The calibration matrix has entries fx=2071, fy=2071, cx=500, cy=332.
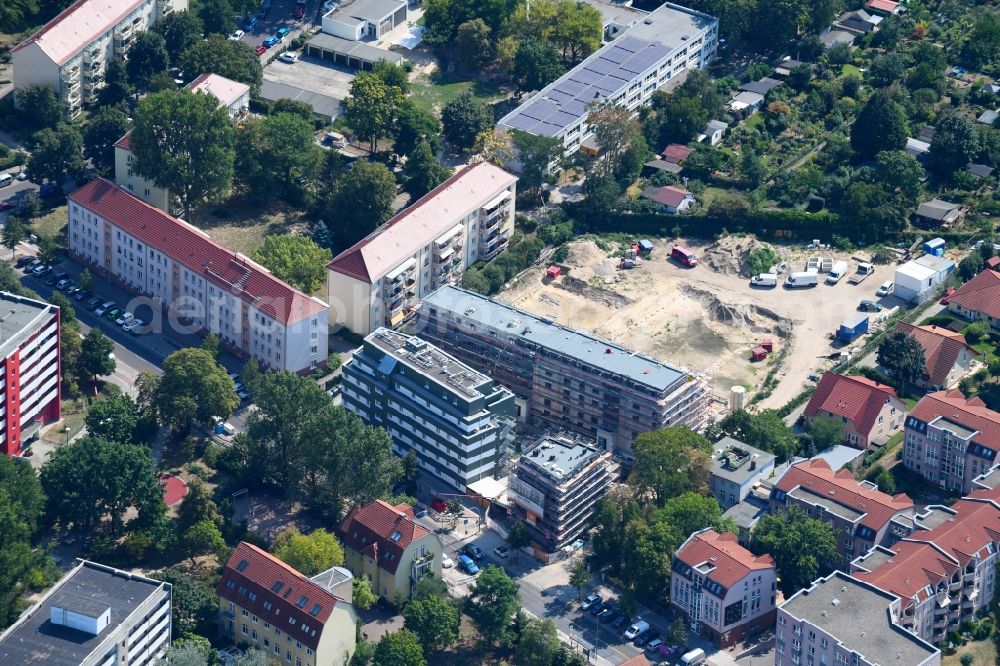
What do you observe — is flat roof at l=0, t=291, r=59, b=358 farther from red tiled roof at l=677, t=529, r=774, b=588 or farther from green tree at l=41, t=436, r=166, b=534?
Result: red tiled roof at l=677, t=529, r=774, b=588

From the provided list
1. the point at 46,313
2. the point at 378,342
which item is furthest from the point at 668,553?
the point at 46,313

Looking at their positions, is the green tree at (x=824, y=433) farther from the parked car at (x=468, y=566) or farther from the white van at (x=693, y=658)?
the parked car at (x=468, y=566)

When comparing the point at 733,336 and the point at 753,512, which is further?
the point at 733,336

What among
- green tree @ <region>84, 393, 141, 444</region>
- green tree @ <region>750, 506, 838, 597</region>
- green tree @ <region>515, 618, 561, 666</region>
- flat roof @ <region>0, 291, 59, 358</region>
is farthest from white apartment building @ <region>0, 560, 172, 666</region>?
green tree @ <region>750, 506, 838, 597</region>

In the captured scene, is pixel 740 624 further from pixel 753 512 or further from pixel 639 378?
pixel 639 378

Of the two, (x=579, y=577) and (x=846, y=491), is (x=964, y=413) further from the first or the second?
(x=579, y=577)

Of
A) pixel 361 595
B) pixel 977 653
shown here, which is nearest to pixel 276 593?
pixel 361 595

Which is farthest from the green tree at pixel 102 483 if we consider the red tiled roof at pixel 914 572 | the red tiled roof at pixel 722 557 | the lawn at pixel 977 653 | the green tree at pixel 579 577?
the lawn at pixel 977 653
